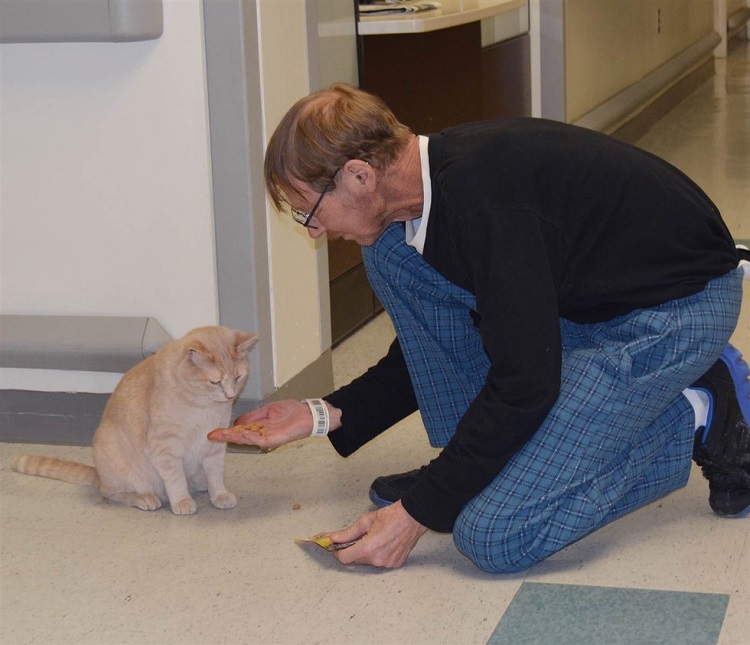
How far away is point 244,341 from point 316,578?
1.61 ft

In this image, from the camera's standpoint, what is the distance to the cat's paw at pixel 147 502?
84.9 inches

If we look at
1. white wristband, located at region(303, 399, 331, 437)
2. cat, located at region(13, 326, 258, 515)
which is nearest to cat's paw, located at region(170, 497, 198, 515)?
cat, located at region(13, 326, 258, 515)

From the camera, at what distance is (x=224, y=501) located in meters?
2.15

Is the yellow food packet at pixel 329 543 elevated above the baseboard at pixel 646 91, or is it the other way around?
the baseboard at pixel 646 91

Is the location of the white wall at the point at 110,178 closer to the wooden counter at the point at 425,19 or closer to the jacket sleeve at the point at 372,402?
the jacket sleeve at the point at 372,402

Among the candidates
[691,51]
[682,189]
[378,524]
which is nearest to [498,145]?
[682,189]

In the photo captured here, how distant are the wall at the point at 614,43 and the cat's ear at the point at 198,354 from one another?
3017 mm

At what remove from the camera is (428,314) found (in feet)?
6.52

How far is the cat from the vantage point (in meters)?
2.07

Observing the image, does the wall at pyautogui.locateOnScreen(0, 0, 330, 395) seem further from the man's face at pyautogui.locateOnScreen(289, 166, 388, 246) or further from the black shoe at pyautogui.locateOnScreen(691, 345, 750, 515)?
the black shoe at pyautogui.locateOnScreen(691, 345, 750, 515)

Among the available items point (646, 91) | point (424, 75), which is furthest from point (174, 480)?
point (646, 91)

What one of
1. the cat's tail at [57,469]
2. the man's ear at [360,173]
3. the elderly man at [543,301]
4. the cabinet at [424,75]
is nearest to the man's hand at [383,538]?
the elderly man at [543,301]

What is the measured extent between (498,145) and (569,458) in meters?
0.49

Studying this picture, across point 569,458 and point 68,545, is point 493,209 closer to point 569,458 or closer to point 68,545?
point 569,458
